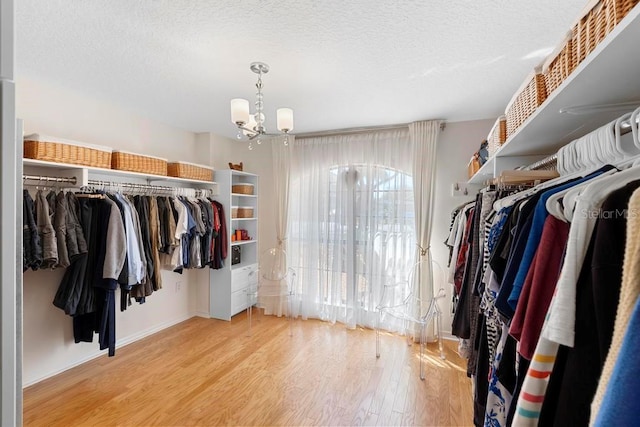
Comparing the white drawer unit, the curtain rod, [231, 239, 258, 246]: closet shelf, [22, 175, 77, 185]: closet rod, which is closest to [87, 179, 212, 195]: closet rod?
[22, 175, 77, 185]: closet rod

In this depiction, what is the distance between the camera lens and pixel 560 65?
991 millimetres

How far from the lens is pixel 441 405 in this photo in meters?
2.10

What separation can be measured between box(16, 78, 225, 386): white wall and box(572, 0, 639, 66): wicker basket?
340 centimetres

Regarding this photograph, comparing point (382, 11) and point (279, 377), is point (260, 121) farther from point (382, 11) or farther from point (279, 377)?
point (279, 377)

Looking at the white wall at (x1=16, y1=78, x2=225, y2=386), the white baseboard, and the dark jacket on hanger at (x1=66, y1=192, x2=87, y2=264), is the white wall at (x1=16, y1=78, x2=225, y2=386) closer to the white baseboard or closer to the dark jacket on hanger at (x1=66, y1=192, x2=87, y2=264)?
the white baseboard

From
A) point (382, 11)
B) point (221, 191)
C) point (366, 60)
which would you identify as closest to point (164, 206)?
point (221, 191)

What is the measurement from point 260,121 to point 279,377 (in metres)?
2.08

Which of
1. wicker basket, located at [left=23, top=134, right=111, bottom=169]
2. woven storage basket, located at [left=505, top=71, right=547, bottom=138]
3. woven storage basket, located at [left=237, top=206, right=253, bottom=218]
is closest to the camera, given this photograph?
woven storage basket, located at [left=505, top=71, right=547, bottom=138]

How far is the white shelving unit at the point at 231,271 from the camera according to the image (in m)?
3.69

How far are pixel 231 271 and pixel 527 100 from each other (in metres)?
3.44

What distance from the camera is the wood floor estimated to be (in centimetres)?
197

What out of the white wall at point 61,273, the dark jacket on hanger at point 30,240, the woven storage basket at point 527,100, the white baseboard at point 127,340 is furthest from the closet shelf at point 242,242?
the woven storage basket at point 527,100

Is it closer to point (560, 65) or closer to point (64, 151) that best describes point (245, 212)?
point (64, 151)

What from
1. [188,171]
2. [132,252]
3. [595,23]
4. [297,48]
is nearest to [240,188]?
[188,171]
